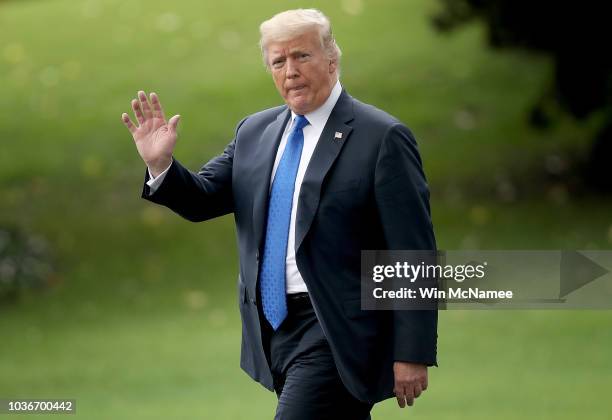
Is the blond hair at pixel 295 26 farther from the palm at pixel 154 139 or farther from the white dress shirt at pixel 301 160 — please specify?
Answer: the palm at pixel 154 139

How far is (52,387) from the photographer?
11.1 metres

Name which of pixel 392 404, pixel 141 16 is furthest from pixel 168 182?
pixel 141 16

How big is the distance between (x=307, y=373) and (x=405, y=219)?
599 millimetres

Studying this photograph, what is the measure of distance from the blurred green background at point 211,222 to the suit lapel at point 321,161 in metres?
4.59

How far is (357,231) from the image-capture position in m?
4.98

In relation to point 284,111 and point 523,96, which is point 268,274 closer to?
point 284,111

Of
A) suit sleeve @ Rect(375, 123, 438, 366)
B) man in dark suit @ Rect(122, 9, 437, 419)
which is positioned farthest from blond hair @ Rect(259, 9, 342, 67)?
suit sleeve @ Rect(375, 123, 438, 366)

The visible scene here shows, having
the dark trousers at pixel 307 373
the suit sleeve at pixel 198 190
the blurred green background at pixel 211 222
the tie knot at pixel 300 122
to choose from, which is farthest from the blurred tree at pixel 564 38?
the dark trousers at pixel 307 373

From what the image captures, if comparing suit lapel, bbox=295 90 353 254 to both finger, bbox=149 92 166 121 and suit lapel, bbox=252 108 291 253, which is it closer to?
suit lapel, bbox=252 108 291 253

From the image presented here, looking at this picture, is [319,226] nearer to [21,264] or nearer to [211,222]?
[21,264]

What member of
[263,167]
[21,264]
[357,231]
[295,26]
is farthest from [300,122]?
[21,264]

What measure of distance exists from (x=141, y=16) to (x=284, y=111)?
17150 mm

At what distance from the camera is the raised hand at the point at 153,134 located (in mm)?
5152

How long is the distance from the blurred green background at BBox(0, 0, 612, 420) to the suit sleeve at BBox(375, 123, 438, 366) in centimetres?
458
